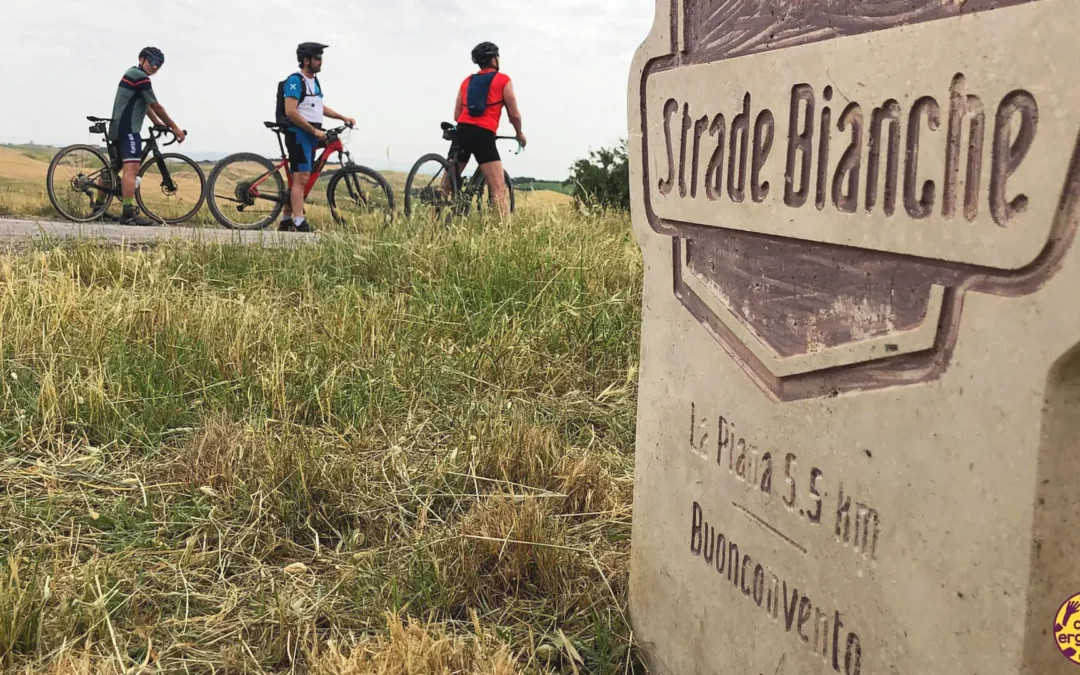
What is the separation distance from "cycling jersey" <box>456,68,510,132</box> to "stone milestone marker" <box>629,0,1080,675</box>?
505 cm

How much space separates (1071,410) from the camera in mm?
879

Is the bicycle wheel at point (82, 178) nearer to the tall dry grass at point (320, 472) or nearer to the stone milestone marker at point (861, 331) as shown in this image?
the tall dry grass at point (320, 472)

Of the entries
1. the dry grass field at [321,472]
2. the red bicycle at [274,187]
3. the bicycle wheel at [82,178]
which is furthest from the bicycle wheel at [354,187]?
the dry grass field at [321,472]

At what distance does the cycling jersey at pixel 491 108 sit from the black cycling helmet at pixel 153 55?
3.25 m

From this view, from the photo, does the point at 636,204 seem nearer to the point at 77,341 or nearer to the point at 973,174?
the point at 973,174

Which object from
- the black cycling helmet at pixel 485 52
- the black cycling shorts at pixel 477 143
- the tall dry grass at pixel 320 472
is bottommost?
the tall dry grass at pixel 320 472

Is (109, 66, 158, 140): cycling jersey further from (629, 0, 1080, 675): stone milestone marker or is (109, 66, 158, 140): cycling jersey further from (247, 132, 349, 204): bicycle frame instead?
(629, 0, 1080, 675): stone milestone marker

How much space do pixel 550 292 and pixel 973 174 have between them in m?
2.93

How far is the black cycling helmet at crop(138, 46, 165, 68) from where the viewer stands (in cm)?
784

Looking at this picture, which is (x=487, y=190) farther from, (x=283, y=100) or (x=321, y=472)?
(x=321, y=472)

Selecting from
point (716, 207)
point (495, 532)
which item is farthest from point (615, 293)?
point (716, 207)

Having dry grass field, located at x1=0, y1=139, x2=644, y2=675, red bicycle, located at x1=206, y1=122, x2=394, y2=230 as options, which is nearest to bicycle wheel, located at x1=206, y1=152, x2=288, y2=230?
red bicycle, located at x1=206, y1=122, x2=394, y2=230

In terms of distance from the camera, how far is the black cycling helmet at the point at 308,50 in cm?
715

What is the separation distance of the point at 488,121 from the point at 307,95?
178cm
